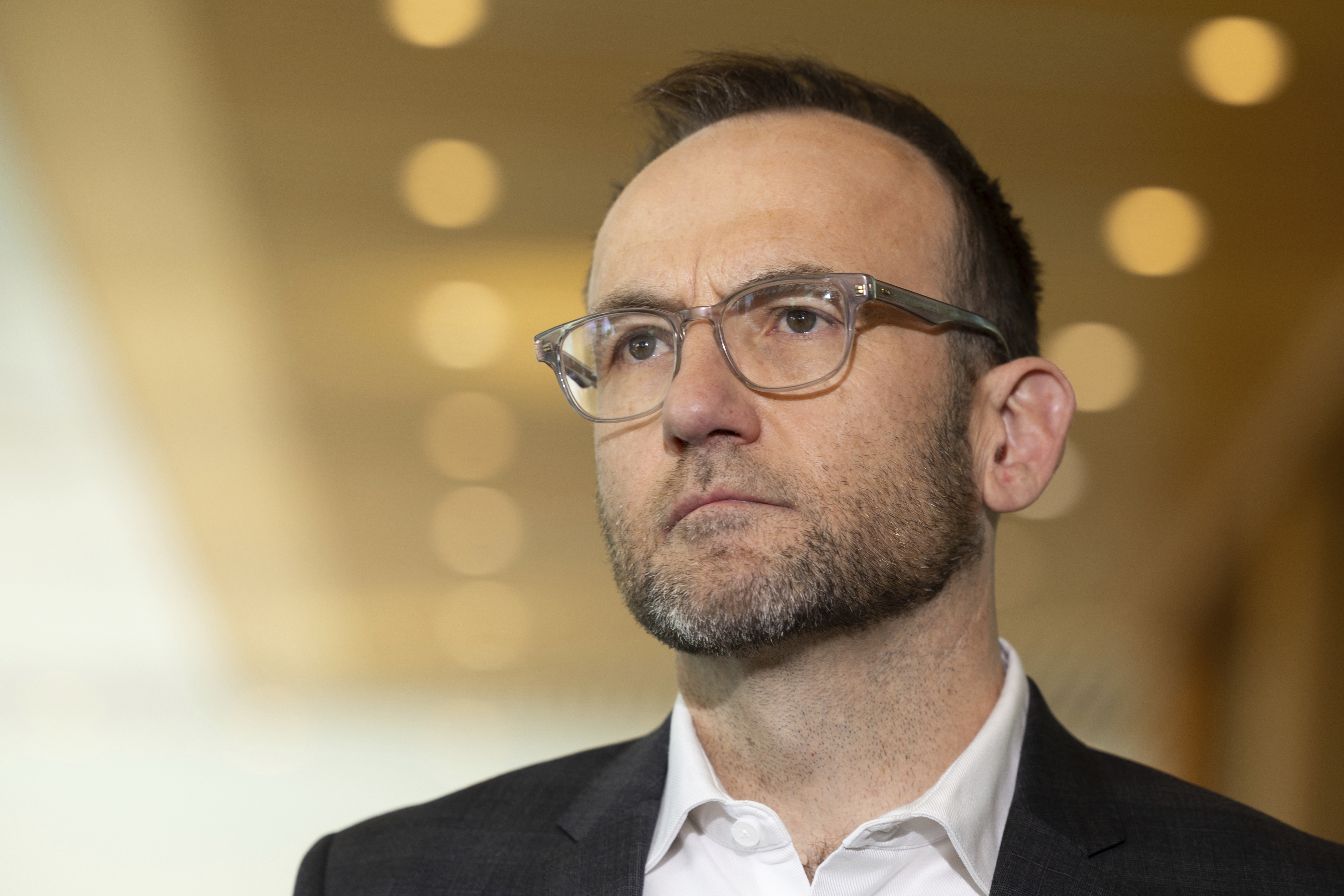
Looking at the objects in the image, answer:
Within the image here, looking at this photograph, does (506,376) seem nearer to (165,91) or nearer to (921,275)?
A: (165,91)

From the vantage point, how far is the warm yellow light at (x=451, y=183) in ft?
10.9

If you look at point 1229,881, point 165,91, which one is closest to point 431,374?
point 165,91

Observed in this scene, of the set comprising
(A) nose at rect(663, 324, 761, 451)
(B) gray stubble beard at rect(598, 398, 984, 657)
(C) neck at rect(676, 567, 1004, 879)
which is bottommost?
(C) neck at rect(676, 567, 1004, 879)

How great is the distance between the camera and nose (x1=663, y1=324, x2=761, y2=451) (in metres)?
1.41

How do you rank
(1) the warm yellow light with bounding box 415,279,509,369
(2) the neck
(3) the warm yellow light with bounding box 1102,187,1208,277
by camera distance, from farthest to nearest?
(1) the warm yellow light with bounding box 415,279,509,369 < (3) the warm yellow light with bounding box 1102,187,1208,277 < (2) the neck

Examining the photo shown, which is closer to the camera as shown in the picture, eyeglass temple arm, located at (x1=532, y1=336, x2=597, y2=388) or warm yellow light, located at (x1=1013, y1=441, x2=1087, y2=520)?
eyeglass temple arm, located at (x1=532, y1=336, x2=597, y2=388)

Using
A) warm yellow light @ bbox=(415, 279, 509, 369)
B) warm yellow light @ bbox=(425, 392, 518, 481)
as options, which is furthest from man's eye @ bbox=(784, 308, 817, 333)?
warm yellow light @ bbox=(425, 392, 518, 481)

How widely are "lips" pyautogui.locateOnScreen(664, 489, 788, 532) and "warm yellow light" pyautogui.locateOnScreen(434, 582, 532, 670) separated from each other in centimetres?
302

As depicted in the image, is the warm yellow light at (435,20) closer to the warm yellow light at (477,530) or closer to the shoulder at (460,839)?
the warm yellow light at (477,530)

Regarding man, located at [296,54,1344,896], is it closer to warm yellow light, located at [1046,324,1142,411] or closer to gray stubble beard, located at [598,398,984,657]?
gray stubble beard, located at [598,398,984,657]

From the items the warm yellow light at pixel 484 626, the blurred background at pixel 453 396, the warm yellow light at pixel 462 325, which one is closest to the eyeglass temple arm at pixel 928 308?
the blurred background at pixel 453 396

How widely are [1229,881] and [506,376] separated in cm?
306

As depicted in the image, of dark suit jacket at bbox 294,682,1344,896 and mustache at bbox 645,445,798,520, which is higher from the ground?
mustache at bbox 645,445,798,520

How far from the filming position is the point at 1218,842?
142 centimetres
